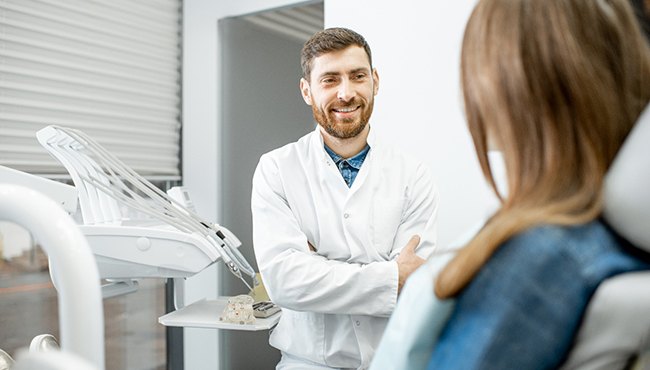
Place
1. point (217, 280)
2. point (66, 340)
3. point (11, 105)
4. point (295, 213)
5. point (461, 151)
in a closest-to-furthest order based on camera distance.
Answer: point (66, 340) → point (295, 213) → point (461, 151) → point (11, 105) → point (217, 280)

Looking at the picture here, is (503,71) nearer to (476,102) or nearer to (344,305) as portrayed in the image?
(476,102)

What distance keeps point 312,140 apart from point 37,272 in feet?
4.82

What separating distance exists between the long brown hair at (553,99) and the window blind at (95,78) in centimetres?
225

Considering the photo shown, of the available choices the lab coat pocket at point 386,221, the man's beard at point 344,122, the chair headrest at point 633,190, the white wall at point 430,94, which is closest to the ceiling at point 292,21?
the white wall at point 430,94

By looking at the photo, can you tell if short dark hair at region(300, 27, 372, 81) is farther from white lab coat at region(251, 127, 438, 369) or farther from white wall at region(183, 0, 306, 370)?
white wall at region(183, 0, 306, 370)

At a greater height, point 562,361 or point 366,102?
point 366,102

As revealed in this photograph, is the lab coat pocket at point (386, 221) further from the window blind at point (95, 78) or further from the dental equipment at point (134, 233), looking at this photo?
the window blind at point (95, 78)

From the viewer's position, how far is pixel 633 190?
A: 531 millimetres

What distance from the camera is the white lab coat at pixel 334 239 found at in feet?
5.02

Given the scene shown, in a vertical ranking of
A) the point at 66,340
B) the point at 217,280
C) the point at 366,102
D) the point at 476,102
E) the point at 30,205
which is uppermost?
the point at 366,102

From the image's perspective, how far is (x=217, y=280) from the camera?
2953 millimetres

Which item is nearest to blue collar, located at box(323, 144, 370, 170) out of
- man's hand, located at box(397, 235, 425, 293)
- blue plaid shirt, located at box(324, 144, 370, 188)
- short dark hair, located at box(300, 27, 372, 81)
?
blue plaid shirt, located at box(324, 144, 370, 188)

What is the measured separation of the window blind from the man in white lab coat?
1.21 m

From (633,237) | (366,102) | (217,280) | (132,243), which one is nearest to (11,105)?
(132,243)
